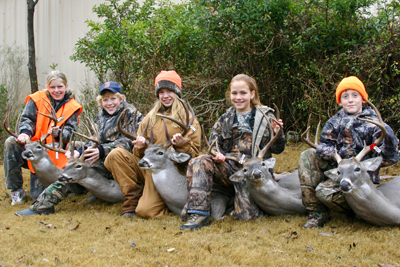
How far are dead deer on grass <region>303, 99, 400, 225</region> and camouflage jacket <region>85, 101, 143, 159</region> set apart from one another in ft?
9.27

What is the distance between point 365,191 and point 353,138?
2.08ft

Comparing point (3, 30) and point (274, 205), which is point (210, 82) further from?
point (3, 30)

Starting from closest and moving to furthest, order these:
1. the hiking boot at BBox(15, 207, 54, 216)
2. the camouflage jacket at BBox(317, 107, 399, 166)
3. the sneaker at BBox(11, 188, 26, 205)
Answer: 1. the camouflage jacket at BBox(317, 107, 399, 166)
2. the hiking boot at BBox(15, 207, 54, 216)
3. the sneaker at BBox(11, 188, 26, 205)

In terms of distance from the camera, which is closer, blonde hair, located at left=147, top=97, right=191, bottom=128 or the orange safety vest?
blonde hair, located at left=147, top=97, right=191, bottom=128

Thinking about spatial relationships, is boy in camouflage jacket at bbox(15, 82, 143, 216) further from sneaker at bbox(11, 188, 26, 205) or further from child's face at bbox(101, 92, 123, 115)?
sneaker at bbox(11, 188, 26, 205)

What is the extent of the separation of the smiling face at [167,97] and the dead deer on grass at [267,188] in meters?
1.37

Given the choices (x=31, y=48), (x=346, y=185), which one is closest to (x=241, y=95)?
(x=346, y=185)

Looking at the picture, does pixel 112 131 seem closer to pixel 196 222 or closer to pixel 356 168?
pixel 196 222

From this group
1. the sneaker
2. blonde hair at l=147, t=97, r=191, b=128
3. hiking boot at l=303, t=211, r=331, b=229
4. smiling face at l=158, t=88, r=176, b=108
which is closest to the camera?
hiking boot at l=303, t=211, r=331, b=229

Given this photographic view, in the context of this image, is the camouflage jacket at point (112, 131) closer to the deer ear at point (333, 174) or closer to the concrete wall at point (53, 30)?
the deer ear at point (333, 174)

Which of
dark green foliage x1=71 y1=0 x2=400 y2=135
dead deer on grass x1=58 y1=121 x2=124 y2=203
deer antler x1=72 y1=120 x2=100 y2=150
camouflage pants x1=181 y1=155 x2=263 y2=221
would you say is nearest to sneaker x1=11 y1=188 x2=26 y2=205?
dead deer on grass x1=58 y1=121 x2=124 y2=203

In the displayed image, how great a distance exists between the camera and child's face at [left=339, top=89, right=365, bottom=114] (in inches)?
156

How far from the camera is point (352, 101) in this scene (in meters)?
3.97

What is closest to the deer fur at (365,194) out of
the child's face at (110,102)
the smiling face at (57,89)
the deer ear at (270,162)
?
the deer ear at (270,162)
